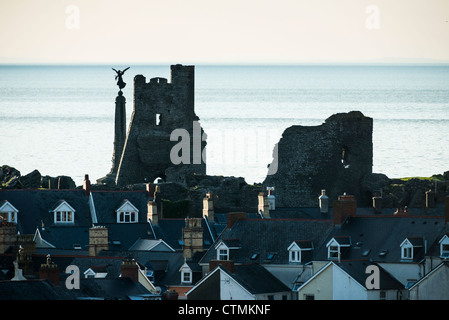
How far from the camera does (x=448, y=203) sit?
60031 mm

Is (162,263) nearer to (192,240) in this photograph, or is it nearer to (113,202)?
(192,240)

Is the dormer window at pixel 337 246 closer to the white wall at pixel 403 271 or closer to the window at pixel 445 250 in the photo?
the white wall at pixel 403 271

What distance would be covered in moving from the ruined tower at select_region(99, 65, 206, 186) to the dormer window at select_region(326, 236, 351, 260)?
32453mm

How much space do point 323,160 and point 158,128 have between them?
36.6 ft

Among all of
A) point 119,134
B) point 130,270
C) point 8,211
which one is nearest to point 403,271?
point 130,270

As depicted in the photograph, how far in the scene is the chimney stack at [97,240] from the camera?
214ft

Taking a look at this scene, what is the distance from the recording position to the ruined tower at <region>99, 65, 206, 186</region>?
94.4 m

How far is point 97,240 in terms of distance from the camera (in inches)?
2591

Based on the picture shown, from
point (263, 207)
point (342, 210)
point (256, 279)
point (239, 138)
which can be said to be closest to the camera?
point (256, 279)

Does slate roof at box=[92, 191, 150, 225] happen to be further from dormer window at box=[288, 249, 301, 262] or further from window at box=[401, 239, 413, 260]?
window at box=[401, 239, 413, 260]

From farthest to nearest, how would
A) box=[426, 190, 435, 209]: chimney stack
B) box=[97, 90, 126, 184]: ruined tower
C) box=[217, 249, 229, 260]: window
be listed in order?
box=[97, 90, 126, 184]: ruined tower
box=[426, 190, 435, 209]: chimney stack
box=[217, 249, 229, 260]: window

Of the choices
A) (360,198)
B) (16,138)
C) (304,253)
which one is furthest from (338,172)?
(16,138)

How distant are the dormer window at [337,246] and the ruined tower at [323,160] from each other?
23913mm

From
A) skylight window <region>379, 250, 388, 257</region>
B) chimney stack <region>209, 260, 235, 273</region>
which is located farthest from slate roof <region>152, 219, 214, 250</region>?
skylight window <region>379, 250, 388, 257</region>
